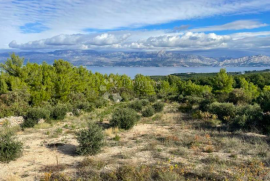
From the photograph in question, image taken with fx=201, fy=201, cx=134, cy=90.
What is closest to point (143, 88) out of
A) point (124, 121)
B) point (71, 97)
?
point (71, 97)

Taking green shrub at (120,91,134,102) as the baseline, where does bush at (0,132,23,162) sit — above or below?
above

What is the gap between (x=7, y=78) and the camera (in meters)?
22.8

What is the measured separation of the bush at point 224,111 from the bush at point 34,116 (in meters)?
13.8

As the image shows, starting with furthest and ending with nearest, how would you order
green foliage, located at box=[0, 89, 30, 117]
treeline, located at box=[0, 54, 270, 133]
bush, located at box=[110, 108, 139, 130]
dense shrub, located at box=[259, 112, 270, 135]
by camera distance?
green foliage, located at box=[0, 89, 30, 117] → treeline, located at box=[0, 54, 270, 133] → bush, located at box=[110, 108, 139, 130] → dense shrub, located at box=[259, 112, 270, 135]

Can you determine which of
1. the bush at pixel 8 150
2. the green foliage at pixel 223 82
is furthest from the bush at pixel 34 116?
the green foliage at pixel 223 82

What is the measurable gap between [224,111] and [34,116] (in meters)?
14.8

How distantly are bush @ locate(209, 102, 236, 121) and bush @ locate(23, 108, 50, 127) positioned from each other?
45.3 ft

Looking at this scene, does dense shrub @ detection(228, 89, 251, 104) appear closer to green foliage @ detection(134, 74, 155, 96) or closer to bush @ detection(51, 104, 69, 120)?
bush @ detection(51, 104, 69, 120)

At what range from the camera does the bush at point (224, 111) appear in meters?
14.9

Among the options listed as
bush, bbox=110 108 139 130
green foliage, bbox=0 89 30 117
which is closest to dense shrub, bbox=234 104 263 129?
bush, bbox=110 108 139 130

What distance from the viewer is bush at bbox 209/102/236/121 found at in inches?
587

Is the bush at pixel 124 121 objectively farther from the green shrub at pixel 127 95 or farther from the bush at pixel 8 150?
the green shrub at pixel 127 95

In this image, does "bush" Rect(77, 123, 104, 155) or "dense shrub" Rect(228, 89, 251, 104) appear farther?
"dense shrub" Rect(228, 89, 251, 104)

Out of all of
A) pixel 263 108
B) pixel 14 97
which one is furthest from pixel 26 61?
pixel 263 108
